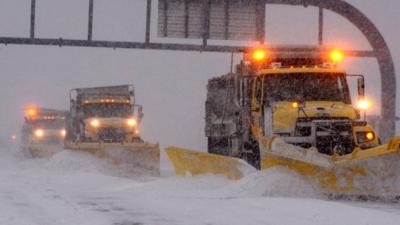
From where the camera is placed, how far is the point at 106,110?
26.0 meters

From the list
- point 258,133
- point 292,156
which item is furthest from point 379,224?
point 258,133

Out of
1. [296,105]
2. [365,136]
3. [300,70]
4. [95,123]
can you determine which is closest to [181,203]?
[296,105]

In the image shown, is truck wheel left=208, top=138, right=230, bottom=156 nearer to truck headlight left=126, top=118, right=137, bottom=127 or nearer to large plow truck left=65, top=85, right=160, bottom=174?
large plow truck left=65, top=85, right=160, bottom=174

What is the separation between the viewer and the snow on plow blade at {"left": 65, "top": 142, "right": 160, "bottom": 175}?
21594 millimetres

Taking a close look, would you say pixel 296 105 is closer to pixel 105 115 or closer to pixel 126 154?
pixel 126 154

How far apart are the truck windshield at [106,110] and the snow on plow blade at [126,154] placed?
4.20m

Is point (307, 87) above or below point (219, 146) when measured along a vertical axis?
above

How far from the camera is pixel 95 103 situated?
1029 inches

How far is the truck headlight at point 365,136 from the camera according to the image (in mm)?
13586

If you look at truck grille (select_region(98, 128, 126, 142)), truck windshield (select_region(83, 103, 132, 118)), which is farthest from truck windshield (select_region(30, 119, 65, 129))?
truck grille (select_region(98, 128, 126, 142))

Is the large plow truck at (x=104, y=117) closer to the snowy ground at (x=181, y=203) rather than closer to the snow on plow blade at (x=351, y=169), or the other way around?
the snowy ground at (x=181, y=203)

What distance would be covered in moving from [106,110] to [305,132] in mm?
13146

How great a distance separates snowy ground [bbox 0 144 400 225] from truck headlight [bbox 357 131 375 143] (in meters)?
1.57

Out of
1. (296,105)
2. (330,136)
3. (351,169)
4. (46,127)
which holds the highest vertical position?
(296,105)
